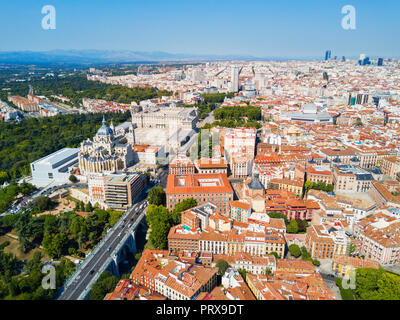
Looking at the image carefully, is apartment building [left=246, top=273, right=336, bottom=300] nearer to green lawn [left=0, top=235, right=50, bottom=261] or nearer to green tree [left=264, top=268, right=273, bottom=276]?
green tree [left=264, top=268, right=273, bottom=276]

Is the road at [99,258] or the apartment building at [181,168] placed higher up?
the apartment building at [181,168]

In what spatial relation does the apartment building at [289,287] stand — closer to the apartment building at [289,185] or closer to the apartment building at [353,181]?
the apartment building at [289,185]

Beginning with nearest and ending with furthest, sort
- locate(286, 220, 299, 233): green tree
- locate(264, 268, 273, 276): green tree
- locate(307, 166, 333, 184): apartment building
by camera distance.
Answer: locate(264, 268, 273, 276): green tree, locate(286, 220, 299, 233): green tree, locate(307, 166, 333, 184): apartment building

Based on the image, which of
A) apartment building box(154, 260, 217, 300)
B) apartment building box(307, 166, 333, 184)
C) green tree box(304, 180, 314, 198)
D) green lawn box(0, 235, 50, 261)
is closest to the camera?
apartment building box(154, 260, 217, 300)

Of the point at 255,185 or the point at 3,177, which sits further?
the point at 3,177

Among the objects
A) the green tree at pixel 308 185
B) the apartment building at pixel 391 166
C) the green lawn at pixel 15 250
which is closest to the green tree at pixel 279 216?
the green tree at pixel 308 185

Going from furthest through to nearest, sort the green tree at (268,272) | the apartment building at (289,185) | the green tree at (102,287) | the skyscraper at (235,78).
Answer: the skyscraper at (235,78) < the apartment building at (289,185) < the green tree at (268,272) < the green tree at (102,287)

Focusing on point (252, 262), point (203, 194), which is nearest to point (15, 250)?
point (203, 194)

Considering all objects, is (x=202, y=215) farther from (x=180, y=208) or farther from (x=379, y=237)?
(x=379, y=237)

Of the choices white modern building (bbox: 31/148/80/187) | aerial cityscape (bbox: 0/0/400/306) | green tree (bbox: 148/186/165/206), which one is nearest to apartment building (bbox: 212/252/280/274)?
aerial cityscape (bbox: 0/0/400/306)
